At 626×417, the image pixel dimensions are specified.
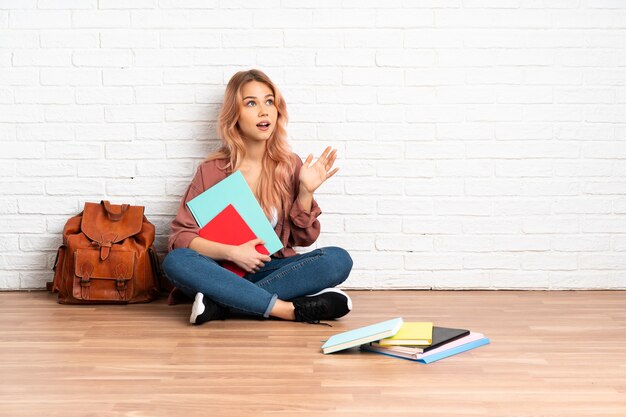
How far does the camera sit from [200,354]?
2.61 meters

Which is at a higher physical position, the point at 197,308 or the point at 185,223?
the point at 185,223

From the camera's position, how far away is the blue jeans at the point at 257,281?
305 centimetres

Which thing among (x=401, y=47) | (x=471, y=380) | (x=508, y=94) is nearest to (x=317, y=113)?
(x=401, y=47)

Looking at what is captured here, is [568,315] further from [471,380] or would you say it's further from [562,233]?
[471,380]

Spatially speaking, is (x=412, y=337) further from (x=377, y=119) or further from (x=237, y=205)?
(x=377, y=119)

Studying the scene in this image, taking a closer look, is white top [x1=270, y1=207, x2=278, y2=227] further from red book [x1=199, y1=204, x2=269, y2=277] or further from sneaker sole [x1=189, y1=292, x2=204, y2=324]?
sneaker sole [x1=189, y1=292, x2=204, y2=324]

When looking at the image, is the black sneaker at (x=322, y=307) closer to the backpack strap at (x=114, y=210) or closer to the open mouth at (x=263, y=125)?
the open mouth at (x=263, y=125)

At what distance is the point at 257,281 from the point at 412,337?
2.98ft

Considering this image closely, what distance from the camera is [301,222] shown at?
11.0 feet

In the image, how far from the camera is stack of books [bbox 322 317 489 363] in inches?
100

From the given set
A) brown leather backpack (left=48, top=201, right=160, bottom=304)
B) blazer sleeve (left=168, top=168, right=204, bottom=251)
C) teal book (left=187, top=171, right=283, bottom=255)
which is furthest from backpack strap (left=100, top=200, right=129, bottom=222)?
teal book (left=187, top=171, right=283, bottom=255)

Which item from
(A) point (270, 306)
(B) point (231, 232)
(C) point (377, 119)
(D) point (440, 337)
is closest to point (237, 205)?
(B) point (231, 232)

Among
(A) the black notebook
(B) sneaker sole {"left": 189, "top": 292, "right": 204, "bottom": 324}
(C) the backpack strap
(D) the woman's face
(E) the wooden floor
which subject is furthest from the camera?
(C) the backpack strap

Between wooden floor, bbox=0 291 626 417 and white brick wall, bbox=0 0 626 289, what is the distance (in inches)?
14.1
